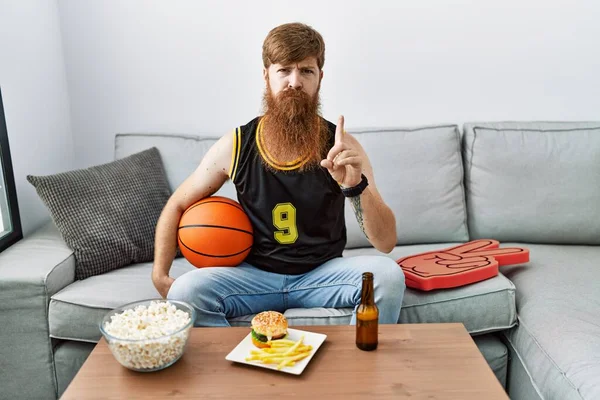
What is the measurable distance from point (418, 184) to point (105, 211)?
1.31m

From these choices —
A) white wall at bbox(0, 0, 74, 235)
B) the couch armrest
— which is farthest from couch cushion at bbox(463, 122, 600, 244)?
white wall at bbox(0, 0, 74, 235)

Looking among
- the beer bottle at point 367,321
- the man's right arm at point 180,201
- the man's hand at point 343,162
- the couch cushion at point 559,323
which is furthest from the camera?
the man's right arm at point 180,201

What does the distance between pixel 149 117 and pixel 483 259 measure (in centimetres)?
174

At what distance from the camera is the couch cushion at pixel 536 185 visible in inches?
102

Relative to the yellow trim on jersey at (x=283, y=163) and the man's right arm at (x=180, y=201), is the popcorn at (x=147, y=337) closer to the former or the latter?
the man's right arm at (x=180, y=201)

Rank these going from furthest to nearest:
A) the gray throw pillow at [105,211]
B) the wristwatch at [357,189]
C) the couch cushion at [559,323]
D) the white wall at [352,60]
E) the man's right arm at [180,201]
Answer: the white wall at [352,60] < the gray throw pillow at [105,211] < the man's right arm at [180,201] < the wristwatch at [357,189] < the couch cushion at [559,323]

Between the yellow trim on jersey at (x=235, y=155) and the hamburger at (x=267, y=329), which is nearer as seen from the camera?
the hamburger at (x=267, y=329)

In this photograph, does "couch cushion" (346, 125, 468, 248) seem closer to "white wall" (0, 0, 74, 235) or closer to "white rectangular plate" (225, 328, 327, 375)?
"white rectangular plate" (225, 328, 327, 375)

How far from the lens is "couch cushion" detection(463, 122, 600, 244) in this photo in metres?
2.58

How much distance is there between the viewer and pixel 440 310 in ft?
6.72

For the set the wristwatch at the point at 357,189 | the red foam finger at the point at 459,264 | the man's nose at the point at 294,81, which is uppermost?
the man's nose at the point at 294,81

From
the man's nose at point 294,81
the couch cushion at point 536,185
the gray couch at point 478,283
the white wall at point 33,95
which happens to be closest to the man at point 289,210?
the man's nose at point 294,81

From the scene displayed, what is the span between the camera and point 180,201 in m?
2.12

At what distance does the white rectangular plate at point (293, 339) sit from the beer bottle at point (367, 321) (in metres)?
0.10
